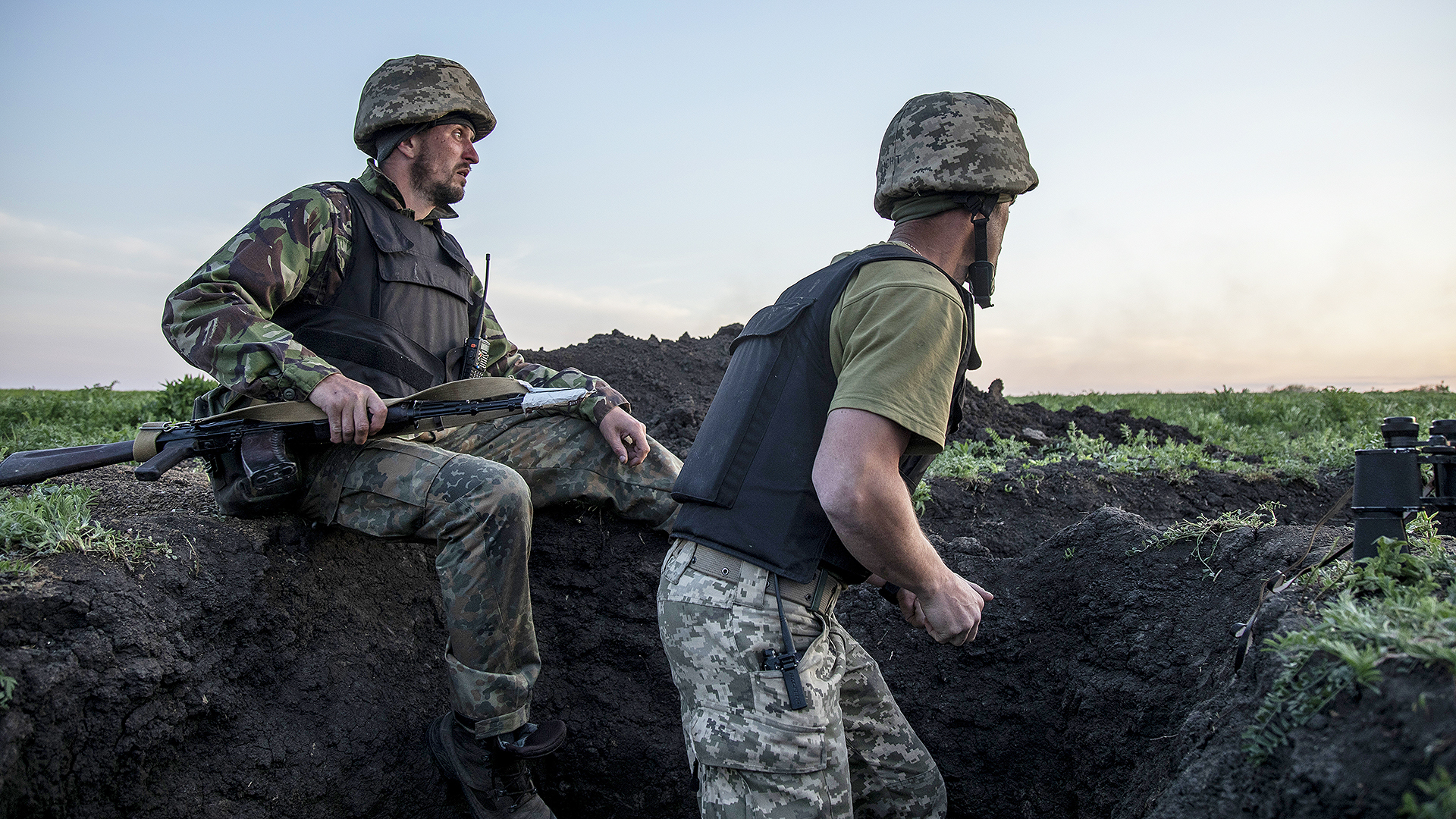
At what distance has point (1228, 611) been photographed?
310 cm

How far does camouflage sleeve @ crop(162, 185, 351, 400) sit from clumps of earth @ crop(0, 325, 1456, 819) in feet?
2.39

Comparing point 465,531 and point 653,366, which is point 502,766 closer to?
point 465,531

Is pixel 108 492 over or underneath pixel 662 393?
underneath

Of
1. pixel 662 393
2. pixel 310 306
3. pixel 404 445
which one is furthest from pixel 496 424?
pixel 662 393

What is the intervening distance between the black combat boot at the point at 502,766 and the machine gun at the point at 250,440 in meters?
1.17

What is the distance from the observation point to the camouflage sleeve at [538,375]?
4012 millimetres

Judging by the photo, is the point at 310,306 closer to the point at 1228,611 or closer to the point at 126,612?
the point at 126,612

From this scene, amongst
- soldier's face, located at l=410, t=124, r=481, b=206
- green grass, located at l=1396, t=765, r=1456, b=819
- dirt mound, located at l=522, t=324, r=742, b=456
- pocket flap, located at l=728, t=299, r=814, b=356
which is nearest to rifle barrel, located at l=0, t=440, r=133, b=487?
soldier's face, located at l=410, t=124, r=481, b=206

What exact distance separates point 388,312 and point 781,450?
2.30 metres

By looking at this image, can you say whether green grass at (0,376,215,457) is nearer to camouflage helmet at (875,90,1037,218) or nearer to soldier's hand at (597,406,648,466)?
soldier's hand at (597,406,648,466)

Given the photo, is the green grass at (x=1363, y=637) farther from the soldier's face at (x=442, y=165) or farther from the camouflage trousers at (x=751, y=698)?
the soldier's face at (x=442, y=165)

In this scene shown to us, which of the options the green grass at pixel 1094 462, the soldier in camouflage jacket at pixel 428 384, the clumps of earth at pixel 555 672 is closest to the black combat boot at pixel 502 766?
the soldier in camouflage jacket at pixel 428 384

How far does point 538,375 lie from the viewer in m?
4.45

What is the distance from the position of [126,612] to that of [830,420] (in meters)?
2.69
